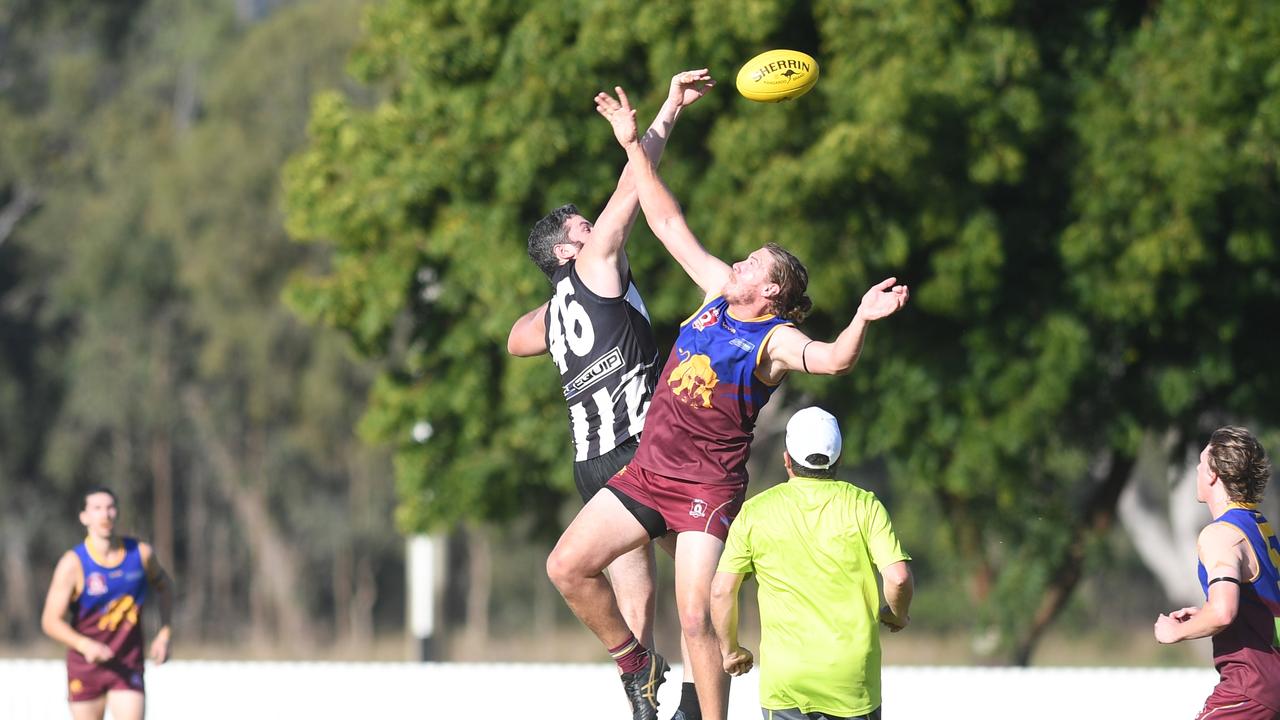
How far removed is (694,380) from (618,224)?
894 mm

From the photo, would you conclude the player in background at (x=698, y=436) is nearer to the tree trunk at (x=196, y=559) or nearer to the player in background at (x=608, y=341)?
the player in background at (x=608, y=341)

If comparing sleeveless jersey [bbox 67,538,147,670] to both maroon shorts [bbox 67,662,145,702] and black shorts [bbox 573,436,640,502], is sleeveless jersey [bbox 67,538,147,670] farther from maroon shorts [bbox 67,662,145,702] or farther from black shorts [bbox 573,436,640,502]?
black shorts [bbox 573,436,640,502]

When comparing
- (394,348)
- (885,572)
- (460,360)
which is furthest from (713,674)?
(394,348)

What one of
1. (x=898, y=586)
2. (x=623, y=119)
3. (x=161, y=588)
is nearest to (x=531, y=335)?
(x=623, y=119)

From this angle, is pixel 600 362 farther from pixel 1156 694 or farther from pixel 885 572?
pixel 1156 694

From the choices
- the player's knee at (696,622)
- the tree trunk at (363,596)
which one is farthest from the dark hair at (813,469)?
the tree trunk at (363,596)

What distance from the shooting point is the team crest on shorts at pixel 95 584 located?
9969 millimetres

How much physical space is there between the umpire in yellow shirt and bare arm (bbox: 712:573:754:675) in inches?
0.5

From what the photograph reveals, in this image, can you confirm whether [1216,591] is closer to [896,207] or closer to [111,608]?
[111,608]

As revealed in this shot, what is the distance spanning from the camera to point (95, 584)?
9.97m

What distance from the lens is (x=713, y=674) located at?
682cm

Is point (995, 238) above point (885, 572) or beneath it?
above

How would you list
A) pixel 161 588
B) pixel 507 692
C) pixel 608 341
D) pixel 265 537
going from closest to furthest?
1. pixel 608 341
2. pixel 161 588
3. pixel 507 692
4. pixel 265 537

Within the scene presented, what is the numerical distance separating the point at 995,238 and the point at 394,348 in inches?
876
